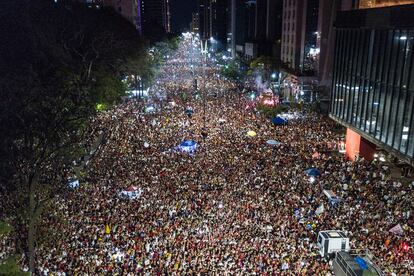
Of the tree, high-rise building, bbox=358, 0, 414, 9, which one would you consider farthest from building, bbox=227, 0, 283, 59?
high-rise building, bbox=358, 0, 414, 9

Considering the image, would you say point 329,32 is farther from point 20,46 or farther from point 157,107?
point 20,46

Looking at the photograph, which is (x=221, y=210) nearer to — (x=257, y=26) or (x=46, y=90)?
(x=46, y=90)

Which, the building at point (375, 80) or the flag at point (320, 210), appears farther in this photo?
the building at point (375, 80)

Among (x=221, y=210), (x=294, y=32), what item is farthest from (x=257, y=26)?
(x=221, y=210)

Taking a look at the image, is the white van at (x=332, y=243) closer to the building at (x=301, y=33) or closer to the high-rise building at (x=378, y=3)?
the high-rise building at (x=378, y=3)

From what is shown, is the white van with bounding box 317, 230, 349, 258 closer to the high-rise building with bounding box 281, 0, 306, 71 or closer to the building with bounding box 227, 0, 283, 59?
the high-rise building with bounding box 281, 0, 306, 71

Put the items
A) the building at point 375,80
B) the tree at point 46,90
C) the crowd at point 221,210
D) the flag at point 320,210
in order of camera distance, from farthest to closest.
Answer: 1. the building at point 375,80
2. the flag at point 320,210
3. the crowd at point 221,210
4. the tree at point 46,90

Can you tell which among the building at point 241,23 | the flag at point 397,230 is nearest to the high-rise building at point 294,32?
the building at point 241,23
